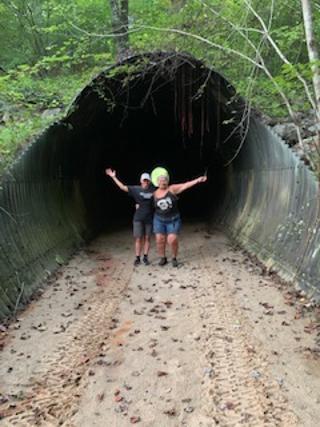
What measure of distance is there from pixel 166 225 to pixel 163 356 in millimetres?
5668

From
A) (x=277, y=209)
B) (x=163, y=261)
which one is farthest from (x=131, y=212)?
(x=277, y=209)

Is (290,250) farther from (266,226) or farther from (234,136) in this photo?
(234,136)

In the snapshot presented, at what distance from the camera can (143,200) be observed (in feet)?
39.2

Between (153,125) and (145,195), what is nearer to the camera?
(145,195)

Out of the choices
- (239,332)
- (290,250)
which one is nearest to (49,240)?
(290,250)

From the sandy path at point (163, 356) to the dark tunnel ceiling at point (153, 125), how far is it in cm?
395

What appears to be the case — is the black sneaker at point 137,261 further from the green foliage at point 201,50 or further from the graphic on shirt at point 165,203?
the green foliage at point 201,50

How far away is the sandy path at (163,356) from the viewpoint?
481 centimetres

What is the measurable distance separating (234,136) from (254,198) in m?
2.30

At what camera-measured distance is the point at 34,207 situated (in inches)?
433

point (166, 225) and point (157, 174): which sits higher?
point (157, 174)

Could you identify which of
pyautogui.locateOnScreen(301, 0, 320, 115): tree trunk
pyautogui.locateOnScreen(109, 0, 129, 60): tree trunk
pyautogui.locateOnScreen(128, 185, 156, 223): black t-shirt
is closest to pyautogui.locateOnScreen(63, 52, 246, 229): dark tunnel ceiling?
pyautogui.locateOnScreen(109, 0, 129, 60): tree trunk

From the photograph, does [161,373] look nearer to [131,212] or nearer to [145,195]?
[145,195]

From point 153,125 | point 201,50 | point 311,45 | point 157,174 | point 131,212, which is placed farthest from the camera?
point 153,125
